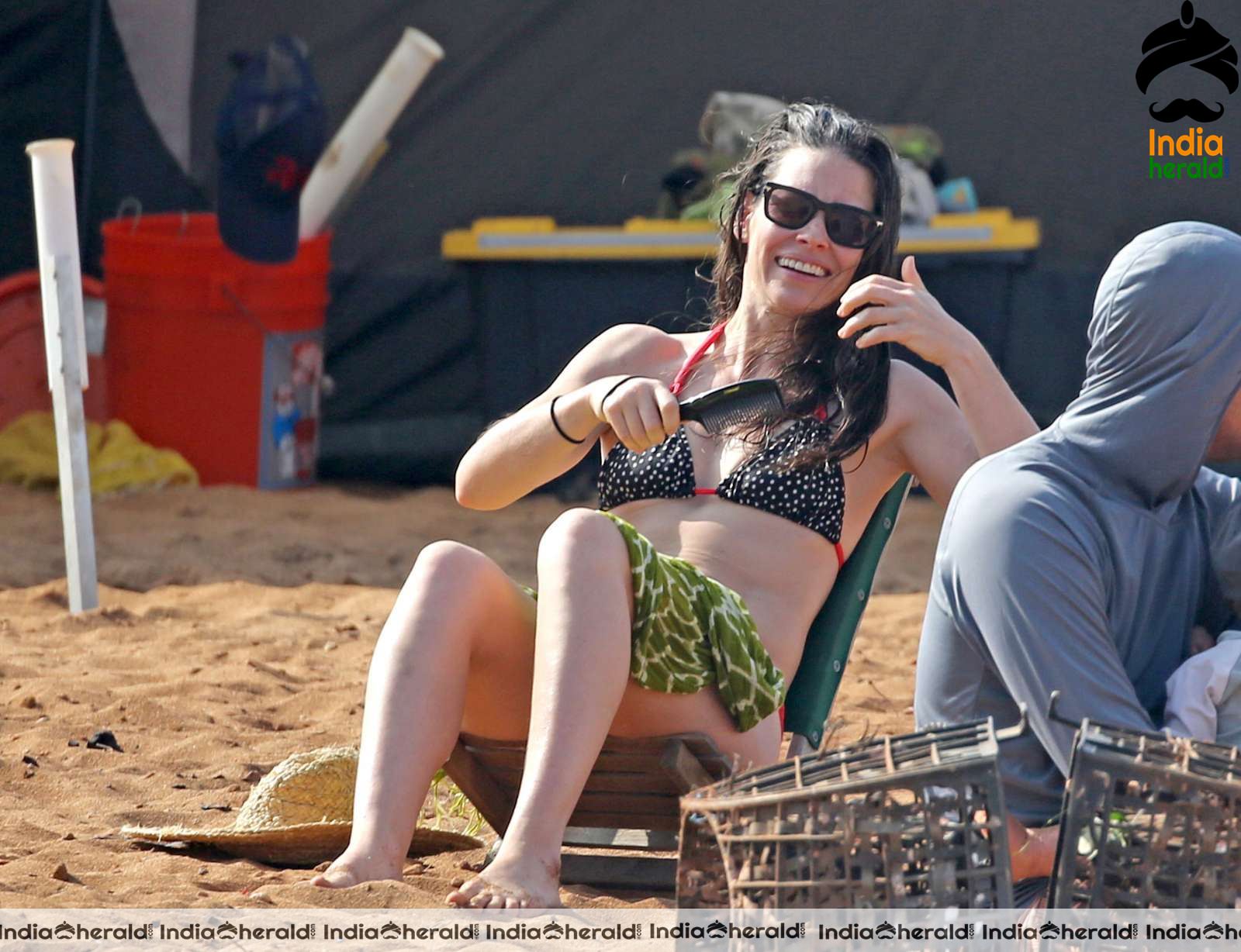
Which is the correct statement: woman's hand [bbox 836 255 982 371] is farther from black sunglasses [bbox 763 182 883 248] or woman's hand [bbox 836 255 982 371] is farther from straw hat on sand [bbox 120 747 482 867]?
straw hat on sand [bbox 120 747 482 867]

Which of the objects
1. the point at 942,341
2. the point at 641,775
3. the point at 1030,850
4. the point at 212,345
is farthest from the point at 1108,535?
the point at 212,345

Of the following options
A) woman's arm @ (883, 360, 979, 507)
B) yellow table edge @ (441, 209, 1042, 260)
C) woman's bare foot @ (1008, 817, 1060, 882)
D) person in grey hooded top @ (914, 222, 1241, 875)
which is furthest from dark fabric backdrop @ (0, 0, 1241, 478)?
woman's bare foot @ (1008, 817, 1060, 882)

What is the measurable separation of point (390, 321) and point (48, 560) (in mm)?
2020

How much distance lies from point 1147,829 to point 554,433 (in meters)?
1.29

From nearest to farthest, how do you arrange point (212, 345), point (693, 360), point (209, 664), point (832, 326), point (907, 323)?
point (907, 323)
point (832, 326)
point (693, 360)
point (209, 664)
point (212, 345)

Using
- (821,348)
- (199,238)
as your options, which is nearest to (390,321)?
(199,238)

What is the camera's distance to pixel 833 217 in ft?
9.32

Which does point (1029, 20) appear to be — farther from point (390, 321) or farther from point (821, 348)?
point (821, 348)

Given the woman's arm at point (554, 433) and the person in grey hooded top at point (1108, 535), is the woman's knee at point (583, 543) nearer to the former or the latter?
the woman's arm at point (554, 433)

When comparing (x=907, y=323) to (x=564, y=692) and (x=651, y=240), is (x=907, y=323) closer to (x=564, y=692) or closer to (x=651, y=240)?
(x=564, y=692)

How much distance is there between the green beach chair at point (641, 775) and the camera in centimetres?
246

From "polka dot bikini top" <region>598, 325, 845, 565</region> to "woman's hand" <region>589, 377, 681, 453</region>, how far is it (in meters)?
0.26

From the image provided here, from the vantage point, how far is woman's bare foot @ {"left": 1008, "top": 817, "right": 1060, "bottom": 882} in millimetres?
1974

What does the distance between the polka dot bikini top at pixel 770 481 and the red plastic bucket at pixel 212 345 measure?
3378 millimetres
